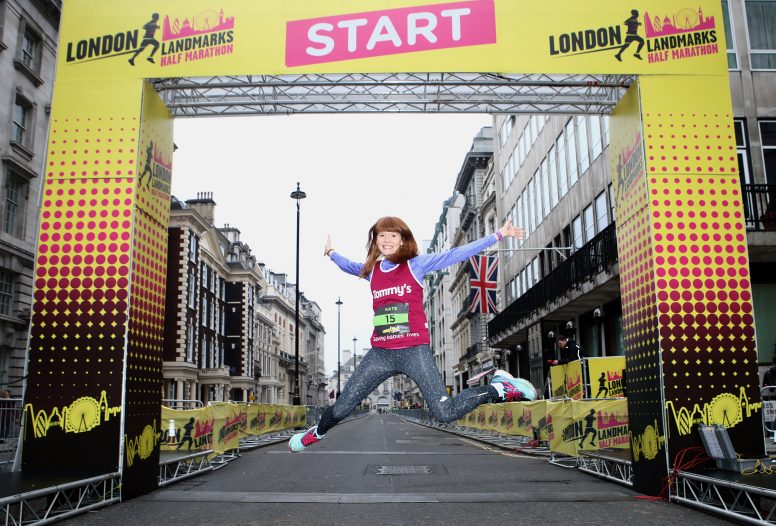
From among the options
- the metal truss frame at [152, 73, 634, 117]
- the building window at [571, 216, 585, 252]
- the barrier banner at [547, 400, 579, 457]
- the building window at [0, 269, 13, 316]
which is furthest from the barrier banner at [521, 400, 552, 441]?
the building window at [0, 269, 13, 316]

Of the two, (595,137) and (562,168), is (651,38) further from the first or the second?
(562,168)

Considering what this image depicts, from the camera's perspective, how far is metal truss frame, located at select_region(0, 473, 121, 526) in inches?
264

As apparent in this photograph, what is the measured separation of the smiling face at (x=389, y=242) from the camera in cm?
652

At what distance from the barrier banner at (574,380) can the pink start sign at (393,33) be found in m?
10.00

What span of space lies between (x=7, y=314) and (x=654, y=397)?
24177 millimetres

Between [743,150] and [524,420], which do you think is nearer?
[743,150]

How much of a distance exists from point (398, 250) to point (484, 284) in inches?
770

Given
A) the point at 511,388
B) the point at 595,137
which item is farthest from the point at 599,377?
the point at 511,388

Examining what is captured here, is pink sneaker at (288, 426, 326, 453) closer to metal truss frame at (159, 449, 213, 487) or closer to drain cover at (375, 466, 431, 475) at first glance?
metal truss frame at (159, 449, 213, 487)

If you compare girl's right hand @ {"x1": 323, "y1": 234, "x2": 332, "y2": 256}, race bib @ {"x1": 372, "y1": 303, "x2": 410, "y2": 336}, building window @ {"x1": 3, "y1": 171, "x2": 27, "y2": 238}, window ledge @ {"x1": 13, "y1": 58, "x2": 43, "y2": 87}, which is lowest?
race bib @ {"x1": 372, "y1": 303, "x2": 410, "y2": 336}

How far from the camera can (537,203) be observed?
33.7 m

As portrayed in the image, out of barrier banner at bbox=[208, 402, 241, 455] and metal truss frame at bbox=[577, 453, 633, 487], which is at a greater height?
barrier banner at bbox=[208, 402, 241, 455]

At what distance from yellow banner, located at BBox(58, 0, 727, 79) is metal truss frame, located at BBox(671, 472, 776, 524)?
5143 millimetres

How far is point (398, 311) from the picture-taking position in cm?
637
